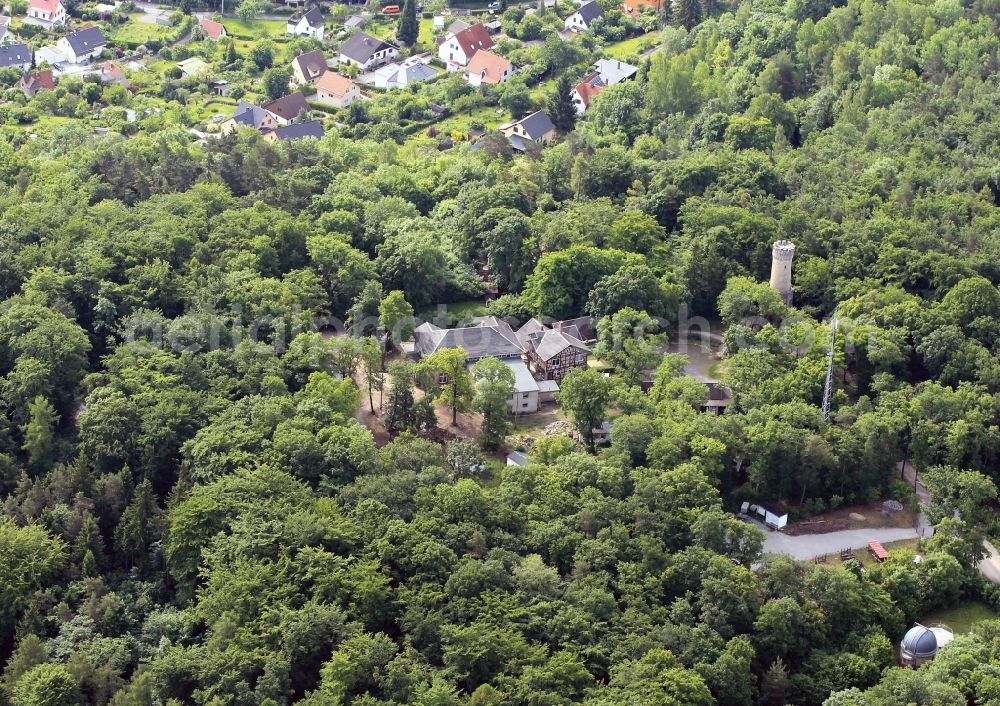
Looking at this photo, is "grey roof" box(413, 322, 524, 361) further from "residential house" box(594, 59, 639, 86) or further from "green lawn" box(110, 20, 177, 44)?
"green lawn" box(110, 20, 177, 44)

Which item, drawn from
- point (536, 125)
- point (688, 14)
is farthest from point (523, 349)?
point (688, 14)

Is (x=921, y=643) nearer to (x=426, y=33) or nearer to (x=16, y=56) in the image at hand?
(x=426, y=33)

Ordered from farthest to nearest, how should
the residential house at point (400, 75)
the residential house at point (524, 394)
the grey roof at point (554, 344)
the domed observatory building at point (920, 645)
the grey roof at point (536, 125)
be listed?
1. the residential house at point (400, 75)
2. the grey roof at point (536, 125)
3. the grey roof at point (554, 344)
4. the residential house at point (524, 394)
5. the domed observatory building at point (920, 645)

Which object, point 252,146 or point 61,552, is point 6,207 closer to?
point 252,146

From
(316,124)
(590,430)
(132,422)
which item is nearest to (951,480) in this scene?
(590,430)

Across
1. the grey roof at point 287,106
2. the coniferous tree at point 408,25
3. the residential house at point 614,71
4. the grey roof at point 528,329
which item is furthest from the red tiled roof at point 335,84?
the grey roof at point 528,329

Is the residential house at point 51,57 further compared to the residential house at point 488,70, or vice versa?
the residential house at point 51,57

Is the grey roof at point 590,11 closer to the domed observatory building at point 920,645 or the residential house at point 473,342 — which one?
the residential house at point 473,342
